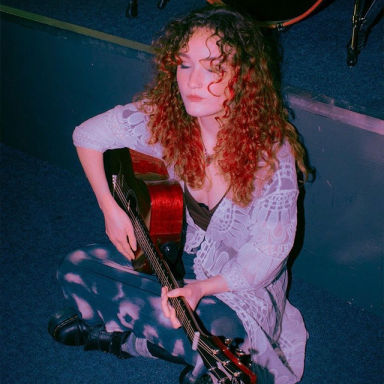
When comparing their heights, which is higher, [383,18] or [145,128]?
[383,18]

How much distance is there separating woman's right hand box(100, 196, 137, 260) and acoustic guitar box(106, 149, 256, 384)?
1.0 inches

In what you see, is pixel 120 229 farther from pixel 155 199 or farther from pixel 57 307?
pixel 57 307

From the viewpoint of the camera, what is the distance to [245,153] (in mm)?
1457

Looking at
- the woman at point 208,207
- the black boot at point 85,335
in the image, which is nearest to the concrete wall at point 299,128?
the woman at point 208,207

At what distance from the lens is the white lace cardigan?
144 cm

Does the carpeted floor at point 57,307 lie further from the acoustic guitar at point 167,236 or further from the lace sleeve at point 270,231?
the lace sleeve at point 270,231

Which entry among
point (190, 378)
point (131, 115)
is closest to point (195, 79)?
point (131, 115)

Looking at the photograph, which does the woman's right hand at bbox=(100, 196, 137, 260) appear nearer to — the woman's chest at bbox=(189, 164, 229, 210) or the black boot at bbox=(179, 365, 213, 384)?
the woman's chest at bbox=(189, 164, 229, 210)

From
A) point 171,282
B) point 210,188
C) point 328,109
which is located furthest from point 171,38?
point 171,282

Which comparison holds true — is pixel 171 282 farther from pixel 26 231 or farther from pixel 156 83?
pixel 26 231

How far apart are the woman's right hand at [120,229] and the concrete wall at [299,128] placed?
603 mm

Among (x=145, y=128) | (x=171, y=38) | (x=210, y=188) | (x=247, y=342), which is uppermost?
(x=171, y=38)

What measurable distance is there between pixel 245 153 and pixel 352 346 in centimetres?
106

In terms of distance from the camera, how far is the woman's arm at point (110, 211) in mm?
1735
